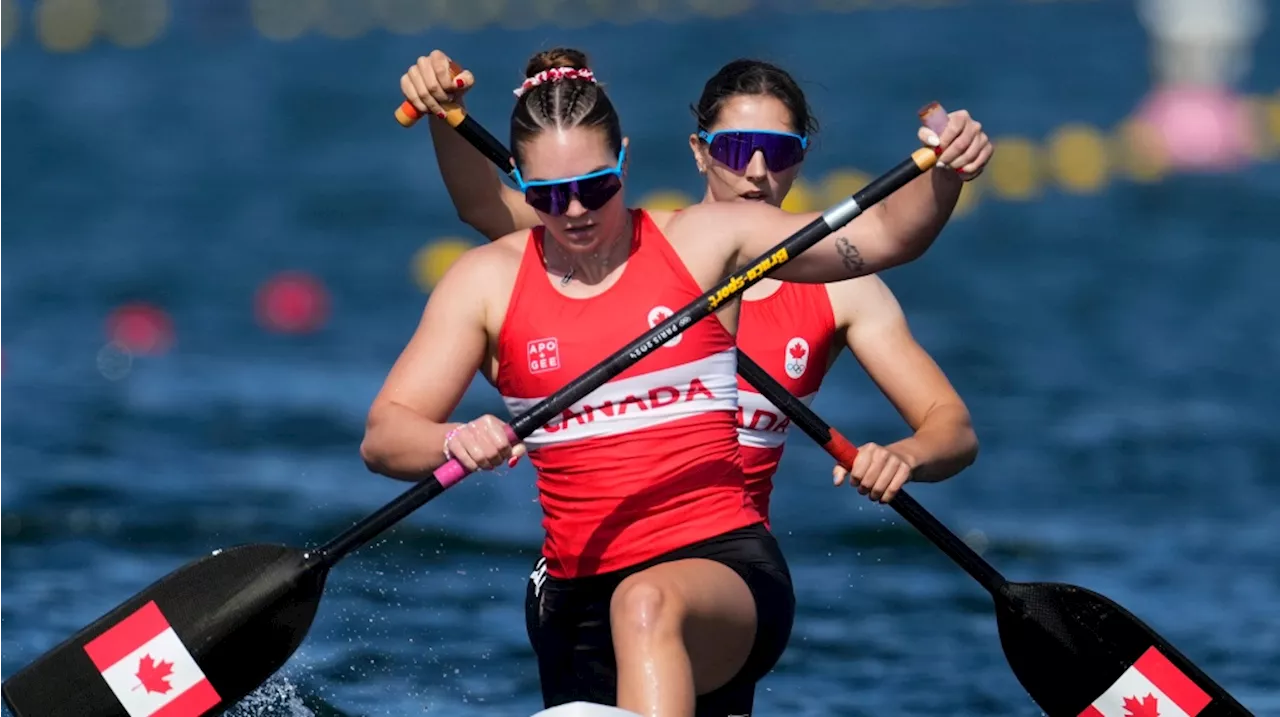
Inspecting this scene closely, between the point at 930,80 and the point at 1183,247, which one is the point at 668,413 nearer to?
the point at 1183,247

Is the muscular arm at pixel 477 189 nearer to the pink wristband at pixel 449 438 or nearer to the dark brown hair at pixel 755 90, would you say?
the dark brown hair at pixel 755 90

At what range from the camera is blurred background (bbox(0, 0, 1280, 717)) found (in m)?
7.59

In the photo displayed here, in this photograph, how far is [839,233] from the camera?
15.0 ft

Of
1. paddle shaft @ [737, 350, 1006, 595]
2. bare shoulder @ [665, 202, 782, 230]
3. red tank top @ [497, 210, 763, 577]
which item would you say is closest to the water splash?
red tank top @ [497, 210, 763, 577]

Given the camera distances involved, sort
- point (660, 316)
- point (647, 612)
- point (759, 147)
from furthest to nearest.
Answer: point (759, 147) < point (660, 316) < point (647, 612)

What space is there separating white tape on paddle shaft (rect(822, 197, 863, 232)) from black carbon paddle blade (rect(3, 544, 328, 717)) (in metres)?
1.55

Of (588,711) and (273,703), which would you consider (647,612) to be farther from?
(273,703)

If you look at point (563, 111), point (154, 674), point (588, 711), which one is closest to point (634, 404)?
point (563, 111)

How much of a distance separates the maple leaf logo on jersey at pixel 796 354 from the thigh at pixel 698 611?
883 millimetres

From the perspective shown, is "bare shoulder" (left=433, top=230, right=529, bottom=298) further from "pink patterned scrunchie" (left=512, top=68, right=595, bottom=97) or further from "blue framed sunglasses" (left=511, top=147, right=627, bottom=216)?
"pink patterned scrunchie" (left=512, top=68, right=595, bottom=97)

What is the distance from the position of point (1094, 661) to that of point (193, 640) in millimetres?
2276

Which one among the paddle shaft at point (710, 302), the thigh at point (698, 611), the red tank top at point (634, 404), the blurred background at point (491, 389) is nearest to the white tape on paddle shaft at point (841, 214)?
the paddle shaft at point (710, 302)

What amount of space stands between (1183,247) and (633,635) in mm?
15113

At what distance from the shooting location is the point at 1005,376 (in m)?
13.2
